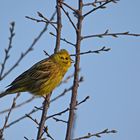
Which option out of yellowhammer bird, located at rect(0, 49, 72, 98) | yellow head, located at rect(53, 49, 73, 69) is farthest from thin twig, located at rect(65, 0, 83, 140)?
yellowhammer bird, located at rect(0, 49, 72, 98)

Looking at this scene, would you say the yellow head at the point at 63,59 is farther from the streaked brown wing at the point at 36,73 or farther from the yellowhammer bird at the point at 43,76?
the streaked brown wing at the point at 36,73

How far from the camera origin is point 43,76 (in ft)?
27.5

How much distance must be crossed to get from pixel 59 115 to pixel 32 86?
3553mm

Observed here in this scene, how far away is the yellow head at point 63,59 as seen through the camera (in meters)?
7.39

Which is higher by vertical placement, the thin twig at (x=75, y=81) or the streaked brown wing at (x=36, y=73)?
the streaked brown wing at (x=36, y=73)

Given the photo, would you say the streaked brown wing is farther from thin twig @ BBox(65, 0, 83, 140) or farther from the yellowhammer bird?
thin twig @ BBox(65, 0, 83, 140)

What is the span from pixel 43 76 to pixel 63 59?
77 centimetres

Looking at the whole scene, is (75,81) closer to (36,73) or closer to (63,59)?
(63,59)

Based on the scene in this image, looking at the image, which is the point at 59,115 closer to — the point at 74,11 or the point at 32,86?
the point at 74,11

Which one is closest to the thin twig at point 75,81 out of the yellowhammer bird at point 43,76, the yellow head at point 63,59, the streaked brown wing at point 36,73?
the yellow head at point 63,59

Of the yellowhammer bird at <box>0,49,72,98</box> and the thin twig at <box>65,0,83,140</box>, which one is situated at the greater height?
the yellowhammer bird at <box>0,49,72,98</box>

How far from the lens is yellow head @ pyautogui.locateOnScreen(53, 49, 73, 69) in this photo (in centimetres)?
739

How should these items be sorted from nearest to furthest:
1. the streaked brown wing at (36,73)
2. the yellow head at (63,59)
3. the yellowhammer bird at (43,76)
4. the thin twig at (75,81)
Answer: the thin twig at (75,81) → the yellow head at (63,59) → the yellowhammer bird at (43,76) → the streaked brown wing at (36,73)

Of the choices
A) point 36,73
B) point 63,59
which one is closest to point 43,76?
point 36,73
